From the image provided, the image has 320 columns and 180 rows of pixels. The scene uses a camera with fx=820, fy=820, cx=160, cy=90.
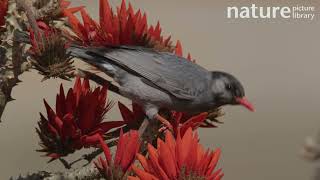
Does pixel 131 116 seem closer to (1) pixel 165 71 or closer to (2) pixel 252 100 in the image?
(1) pixel 165 71

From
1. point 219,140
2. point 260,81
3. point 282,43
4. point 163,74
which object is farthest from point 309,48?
point 163,74

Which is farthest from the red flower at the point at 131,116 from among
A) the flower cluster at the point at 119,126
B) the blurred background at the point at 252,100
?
the blurred background at the point at 252,100

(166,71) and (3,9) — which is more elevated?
(3,9)

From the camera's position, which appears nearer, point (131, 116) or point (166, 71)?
point (131, 116)

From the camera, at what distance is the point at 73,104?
890 millimetres

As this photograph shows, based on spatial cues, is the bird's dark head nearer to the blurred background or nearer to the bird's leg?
the bird's leg

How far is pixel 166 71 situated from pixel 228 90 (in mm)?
156

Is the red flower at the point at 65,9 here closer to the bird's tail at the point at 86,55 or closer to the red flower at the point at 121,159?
the bird's tail at the point at 86,55

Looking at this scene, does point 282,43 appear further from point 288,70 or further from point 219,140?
point 219,140

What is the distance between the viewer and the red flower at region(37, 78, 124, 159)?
33.9 inches

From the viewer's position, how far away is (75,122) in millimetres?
876

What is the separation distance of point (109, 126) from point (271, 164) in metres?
4.80

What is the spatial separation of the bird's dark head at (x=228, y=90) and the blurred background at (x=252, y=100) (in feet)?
11.9

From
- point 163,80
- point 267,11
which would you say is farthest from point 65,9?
point 267,11
